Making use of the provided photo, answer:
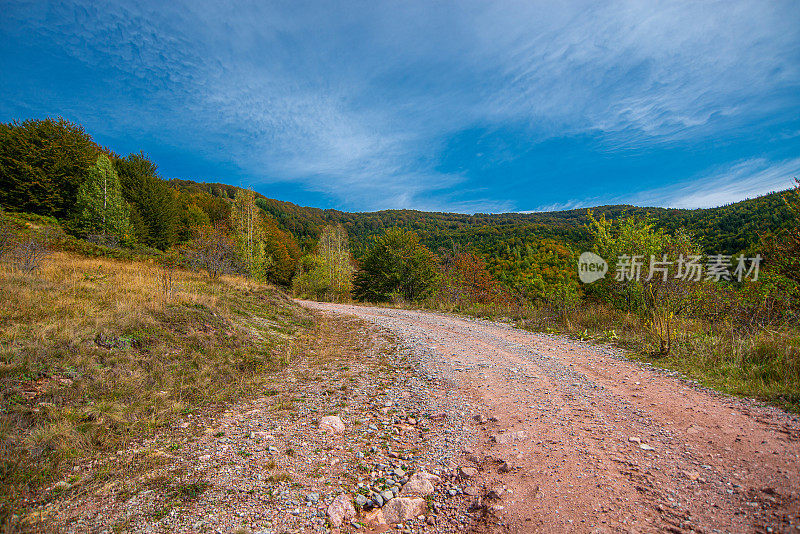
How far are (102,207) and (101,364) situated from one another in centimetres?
2703

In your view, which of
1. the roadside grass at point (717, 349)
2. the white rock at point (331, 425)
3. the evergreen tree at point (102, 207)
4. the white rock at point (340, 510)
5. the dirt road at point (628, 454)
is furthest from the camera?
the evergreen tree at point (102, 207)

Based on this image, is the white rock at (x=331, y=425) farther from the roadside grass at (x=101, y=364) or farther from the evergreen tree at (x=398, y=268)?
the evergreen tree at (x=398, y=268)

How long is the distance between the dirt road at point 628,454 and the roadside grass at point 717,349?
53 cm

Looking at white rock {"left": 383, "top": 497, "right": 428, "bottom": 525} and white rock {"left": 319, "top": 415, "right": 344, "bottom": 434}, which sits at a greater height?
white rock {"left": 383, "top": 497, "right": 428, "bottom": 525}

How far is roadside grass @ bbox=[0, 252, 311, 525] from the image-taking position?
3.72m

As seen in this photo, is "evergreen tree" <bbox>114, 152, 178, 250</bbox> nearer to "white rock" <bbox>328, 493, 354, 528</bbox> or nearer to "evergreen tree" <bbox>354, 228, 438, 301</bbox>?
"evergreen tree" <bbox>354, 228, 438, 301</bbox>

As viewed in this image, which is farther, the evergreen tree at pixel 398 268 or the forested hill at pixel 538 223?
the forested hill at pixel 538 223

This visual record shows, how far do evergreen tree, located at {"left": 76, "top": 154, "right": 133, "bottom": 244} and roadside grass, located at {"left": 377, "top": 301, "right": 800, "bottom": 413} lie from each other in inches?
1218

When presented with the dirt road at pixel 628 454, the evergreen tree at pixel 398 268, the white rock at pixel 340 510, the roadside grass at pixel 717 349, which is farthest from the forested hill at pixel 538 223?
the white rock at pixel 340 510

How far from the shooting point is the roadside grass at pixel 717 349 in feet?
15.8

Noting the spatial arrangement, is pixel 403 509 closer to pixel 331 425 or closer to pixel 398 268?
pixel 331 425

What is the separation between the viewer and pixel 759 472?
291 centimetres

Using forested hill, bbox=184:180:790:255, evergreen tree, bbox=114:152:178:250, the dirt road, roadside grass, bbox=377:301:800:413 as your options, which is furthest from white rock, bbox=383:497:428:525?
evergreen tree, bbox=114:152:178:250

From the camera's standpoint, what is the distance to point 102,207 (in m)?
24.7
